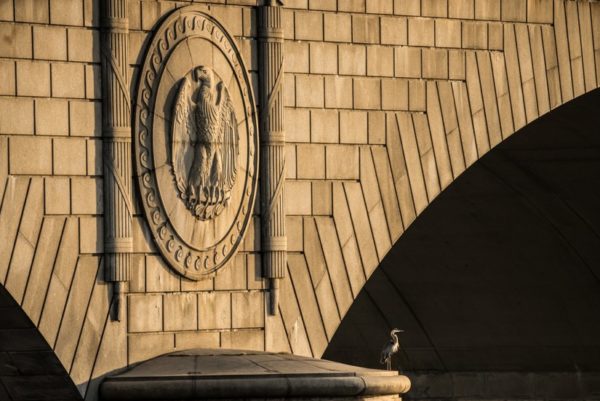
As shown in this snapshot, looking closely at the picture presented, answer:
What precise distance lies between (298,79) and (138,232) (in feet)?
8.54

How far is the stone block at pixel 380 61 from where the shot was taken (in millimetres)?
19969

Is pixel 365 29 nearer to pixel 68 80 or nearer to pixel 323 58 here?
pixel 323 58

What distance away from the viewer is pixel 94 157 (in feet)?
57.0

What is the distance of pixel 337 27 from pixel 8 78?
13.6 ft

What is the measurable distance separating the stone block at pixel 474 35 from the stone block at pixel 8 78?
19.6 ft

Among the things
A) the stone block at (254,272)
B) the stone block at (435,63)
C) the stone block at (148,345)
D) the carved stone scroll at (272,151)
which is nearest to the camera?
the stone block at (148,345)

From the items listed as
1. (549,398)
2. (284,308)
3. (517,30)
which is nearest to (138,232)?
(284,308)

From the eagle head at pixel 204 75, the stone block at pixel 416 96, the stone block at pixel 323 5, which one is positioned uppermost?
the stone block at pixel 323 5

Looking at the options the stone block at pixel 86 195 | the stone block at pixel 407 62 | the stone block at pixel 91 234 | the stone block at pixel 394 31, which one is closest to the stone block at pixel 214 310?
the stone block at pixel 91 234

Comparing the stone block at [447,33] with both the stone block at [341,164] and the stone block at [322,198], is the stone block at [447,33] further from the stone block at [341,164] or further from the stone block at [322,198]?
the stone block at [322,198]

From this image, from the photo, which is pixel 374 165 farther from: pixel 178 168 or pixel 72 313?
pixel 72 313

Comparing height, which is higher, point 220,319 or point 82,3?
point 82,3

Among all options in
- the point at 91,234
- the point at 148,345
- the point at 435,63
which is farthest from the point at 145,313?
the point at 435,63

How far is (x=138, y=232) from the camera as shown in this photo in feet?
57.9
